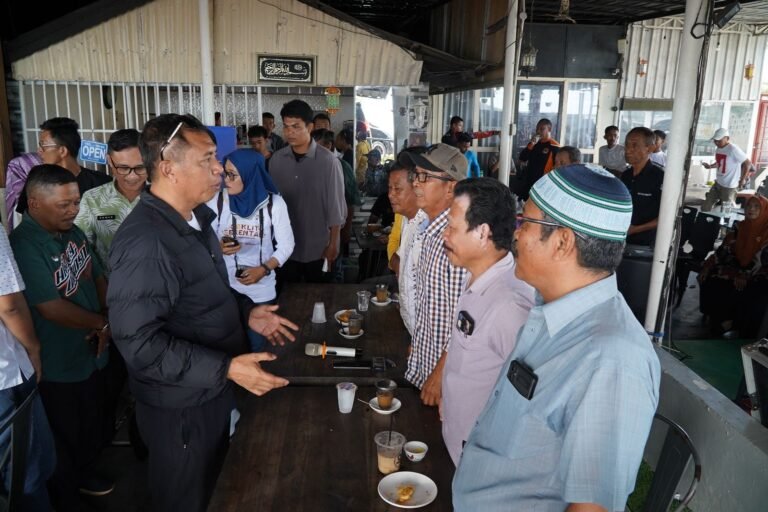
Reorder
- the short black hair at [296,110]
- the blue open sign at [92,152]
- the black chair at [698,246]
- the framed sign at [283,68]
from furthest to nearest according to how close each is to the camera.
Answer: the framed sign at [283,68] → the black chair at [698,246] → the blue open sign at [92,152] → the short black hair at [296,110]

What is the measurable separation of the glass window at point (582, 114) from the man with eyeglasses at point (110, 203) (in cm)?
1026

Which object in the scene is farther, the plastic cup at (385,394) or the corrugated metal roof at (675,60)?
the corrugated metal roof at (675,60)

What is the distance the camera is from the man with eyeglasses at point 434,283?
237 cm

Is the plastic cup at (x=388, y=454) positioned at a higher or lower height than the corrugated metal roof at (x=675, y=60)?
lower

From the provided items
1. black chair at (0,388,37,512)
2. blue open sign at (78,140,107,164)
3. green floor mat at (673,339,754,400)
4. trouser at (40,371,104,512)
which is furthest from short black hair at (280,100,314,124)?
green floor mat at (673,339,754,400)

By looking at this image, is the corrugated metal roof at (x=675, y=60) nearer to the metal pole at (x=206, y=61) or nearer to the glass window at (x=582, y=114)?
the glass window at (x=582, y=114)

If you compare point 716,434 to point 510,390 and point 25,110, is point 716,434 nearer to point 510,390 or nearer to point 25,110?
point 510,390

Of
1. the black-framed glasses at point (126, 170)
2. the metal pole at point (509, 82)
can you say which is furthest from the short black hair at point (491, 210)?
the metal pole at point (509, 82)

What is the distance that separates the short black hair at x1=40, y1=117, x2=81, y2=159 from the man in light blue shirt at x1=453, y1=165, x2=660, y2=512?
3.54m

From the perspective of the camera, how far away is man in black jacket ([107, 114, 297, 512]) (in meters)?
1.90

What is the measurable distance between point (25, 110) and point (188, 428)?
21.8 feet

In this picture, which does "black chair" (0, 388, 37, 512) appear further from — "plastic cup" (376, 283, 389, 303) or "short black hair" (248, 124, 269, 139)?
"short black hair" (248, 124, 269, 139)

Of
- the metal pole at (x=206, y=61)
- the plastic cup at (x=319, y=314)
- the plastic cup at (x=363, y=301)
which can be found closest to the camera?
the plastic cup at (x=319, y=314)

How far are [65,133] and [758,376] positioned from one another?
14.0 feet
